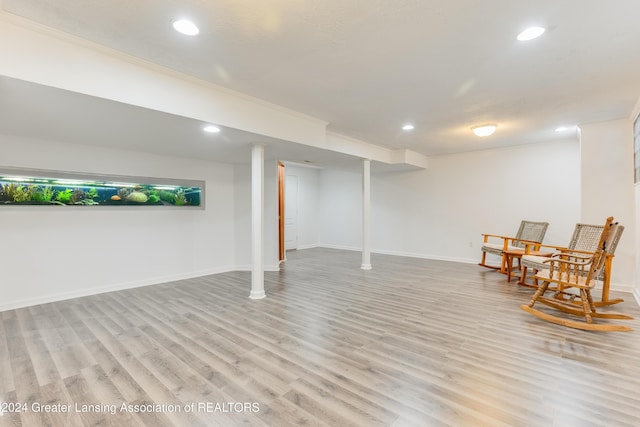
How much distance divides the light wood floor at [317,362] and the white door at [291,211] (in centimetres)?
489

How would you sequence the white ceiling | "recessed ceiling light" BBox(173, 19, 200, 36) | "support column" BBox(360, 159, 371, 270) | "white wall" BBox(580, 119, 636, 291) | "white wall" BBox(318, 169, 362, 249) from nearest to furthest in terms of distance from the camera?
the white ceiling < "recessed ceiling light" BBox(173, 19, 200, 36) < "white wall" BBox(580, 119, 636, 291) < "support column" BBox(360, 159, 371, 270) < "white wall" BBox(318, 169, 362, 249)

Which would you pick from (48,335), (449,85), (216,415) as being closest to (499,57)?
(449,85)

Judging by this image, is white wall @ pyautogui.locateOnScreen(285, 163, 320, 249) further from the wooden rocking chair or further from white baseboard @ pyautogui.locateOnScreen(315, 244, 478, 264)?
the wooden rocking chair

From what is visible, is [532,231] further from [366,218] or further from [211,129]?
[211,129]

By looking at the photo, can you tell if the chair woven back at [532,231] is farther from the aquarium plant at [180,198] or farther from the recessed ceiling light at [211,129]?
the aquarium plant at [180,198]

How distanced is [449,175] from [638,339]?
191 inches

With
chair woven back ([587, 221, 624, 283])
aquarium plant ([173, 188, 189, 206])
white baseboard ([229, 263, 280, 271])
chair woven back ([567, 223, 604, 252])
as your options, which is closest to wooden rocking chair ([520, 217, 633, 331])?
chair woven back ([587, 221, 624, 283])

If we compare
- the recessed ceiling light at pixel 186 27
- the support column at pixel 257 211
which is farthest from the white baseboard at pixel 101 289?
the recessed ceiling light at pixel 186 27

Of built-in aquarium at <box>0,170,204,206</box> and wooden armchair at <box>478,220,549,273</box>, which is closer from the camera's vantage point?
built-in aquarium at <box>0,170,204,206</box>

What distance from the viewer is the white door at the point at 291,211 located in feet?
29.0

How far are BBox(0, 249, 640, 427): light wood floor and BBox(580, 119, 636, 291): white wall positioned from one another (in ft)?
2.79

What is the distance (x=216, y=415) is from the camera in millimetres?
1740

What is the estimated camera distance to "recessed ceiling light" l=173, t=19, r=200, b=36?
6.98 ft

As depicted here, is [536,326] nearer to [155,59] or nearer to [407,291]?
[407,291]
